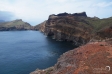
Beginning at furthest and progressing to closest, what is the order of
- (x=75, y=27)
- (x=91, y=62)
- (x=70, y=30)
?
(x=70, y=30) < (x=75, y=27) < (x=91, y=62)

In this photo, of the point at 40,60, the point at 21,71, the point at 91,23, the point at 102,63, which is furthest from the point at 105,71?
the point at 91,23

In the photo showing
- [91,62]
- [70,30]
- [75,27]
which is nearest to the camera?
[91,62]

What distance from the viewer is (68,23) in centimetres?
16800

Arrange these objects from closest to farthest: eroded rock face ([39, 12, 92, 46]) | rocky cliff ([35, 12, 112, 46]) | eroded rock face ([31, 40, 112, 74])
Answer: eroded rock face ([31, 40, 112, 74]), rocky cliff ([35, 12, 112, 46]), eroded rock face ([39, 12, 92, 46])

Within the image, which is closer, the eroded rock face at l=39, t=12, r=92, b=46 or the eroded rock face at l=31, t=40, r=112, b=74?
the eroded rock face at l=31, t=40, r=112, b=74

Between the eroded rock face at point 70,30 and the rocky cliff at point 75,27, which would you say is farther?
the eroded rock face at point 70,30

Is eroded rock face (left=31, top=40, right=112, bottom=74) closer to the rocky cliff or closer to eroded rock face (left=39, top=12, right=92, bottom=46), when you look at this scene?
the rocky cliff

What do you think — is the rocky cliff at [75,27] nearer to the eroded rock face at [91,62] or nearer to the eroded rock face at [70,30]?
the eroded rock face at [70,30]

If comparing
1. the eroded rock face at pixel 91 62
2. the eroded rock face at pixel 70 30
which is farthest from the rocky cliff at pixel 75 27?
the eroded rock face at pixel 91 62

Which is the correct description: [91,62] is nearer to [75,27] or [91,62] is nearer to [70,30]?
[75,27]

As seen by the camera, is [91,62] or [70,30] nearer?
[91,62]

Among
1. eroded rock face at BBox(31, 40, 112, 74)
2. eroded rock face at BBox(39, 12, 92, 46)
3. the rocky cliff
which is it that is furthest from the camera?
eroded rock face at BBox(39, 12, 92, 46)

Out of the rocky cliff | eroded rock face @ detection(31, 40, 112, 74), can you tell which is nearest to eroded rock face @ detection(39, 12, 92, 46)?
the rocky cliff

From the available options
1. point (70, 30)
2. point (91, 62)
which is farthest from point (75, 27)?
point (91, 62)
